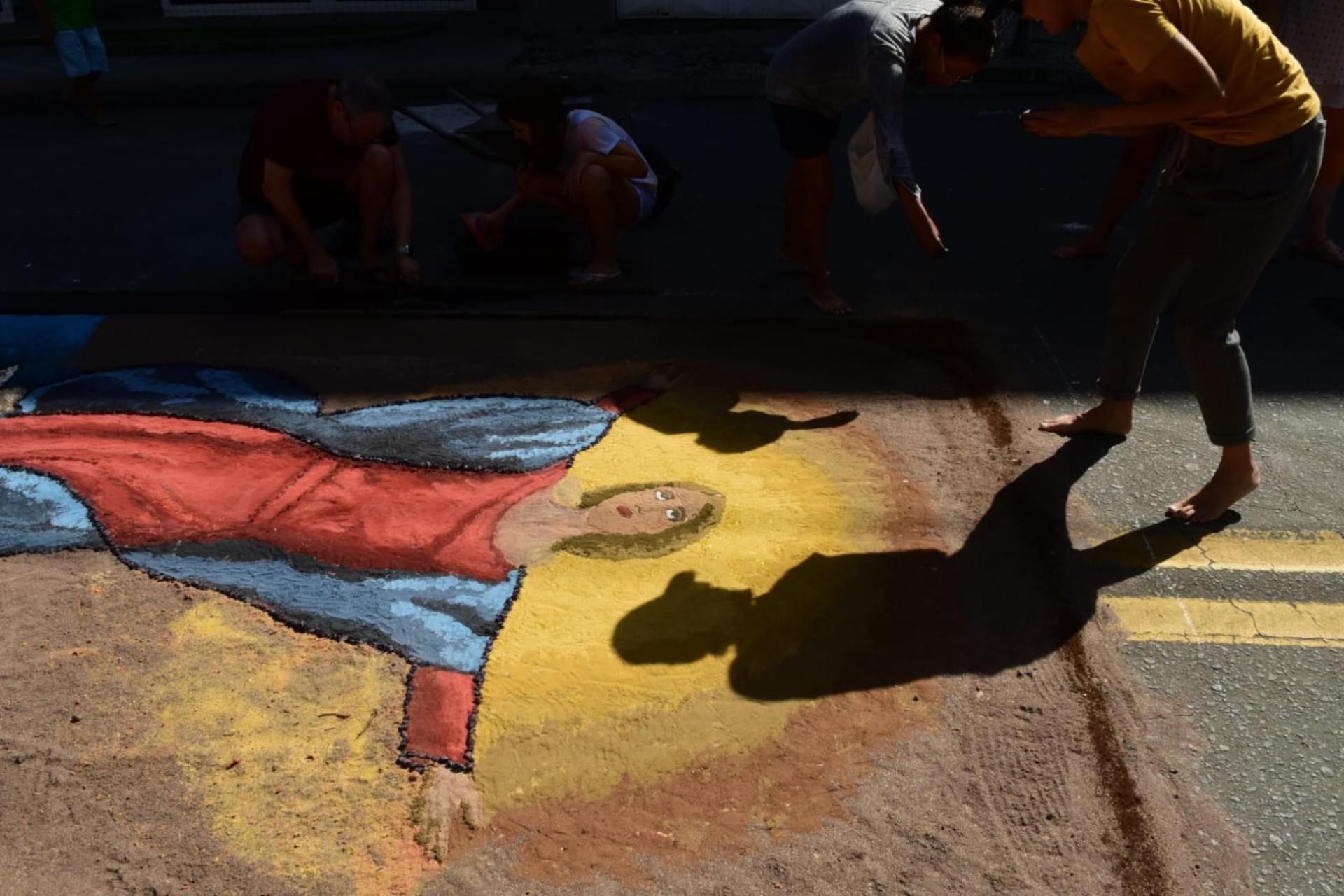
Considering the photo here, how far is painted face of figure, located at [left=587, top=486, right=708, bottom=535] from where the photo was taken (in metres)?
3.03

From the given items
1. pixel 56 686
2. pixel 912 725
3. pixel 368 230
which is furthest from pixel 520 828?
pixel 368 230

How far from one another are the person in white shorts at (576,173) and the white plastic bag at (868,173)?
1050 millimetres

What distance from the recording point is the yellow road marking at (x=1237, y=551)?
9.50ft

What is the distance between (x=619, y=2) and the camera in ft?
36.0

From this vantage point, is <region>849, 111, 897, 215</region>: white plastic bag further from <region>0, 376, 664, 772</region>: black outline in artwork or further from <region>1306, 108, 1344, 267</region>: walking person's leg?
<region>1306, 108, 1344, 267</region>: walking person's leg

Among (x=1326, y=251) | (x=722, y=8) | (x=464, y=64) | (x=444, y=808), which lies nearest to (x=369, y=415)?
(x=444, y=808)

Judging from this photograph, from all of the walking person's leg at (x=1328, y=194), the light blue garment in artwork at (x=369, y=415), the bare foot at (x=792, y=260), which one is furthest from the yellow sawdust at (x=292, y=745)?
the walking person's leg at (x=1328, y=194)

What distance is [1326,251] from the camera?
16.1 ft

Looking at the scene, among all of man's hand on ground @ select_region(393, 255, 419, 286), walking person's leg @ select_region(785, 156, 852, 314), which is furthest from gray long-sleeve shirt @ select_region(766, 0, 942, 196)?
man's hand on ground @ select_region(393, 255, 419, 286)

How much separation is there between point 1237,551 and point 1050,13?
156 centimetres

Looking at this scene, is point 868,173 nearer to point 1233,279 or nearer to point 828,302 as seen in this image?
point 828,302

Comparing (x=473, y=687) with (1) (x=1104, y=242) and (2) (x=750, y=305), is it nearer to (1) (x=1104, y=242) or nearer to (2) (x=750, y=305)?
(2) (x=750, y=305)

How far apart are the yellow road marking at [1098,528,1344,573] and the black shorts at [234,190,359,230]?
3.57 meters

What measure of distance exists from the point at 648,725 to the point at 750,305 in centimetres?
253
